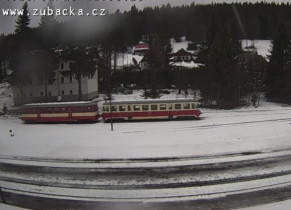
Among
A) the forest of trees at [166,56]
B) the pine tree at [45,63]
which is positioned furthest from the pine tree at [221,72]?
the pine tree at [45,63]

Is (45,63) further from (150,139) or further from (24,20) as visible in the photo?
(150,139)

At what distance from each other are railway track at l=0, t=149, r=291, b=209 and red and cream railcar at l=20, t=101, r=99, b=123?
45.5ft

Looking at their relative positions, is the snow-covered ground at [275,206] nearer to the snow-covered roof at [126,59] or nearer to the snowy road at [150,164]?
the snowy road at [150,164]

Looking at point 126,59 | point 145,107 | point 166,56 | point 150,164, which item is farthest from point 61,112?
point 126,59

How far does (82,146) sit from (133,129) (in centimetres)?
701

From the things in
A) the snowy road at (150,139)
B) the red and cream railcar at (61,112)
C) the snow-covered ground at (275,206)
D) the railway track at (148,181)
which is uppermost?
the red and cream railcar at (61,112)

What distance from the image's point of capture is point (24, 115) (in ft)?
105

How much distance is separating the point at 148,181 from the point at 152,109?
17694 mm

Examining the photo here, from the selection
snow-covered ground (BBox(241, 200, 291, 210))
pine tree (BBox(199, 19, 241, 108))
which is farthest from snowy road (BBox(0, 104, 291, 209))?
pine tree (BBox(199, 19, 241, 108))

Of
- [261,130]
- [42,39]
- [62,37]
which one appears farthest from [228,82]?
[42,39]

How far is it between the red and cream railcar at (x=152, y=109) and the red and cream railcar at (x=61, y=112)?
169cm

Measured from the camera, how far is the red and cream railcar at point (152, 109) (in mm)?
30906

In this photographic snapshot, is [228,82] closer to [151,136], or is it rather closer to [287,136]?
[287,136]

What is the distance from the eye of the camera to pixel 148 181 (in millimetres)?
13719
